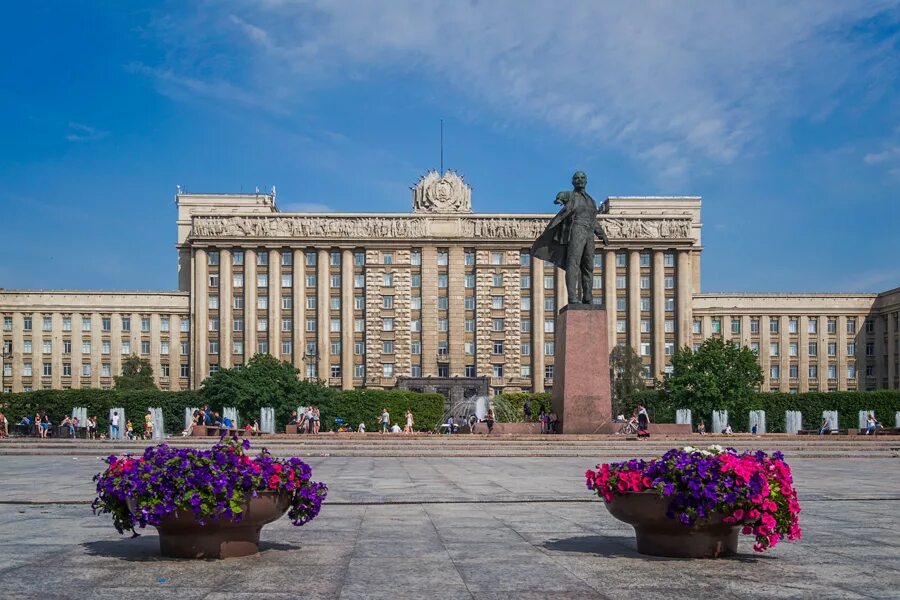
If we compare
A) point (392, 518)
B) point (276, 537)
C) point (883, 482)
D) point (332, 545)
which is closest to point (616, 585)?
point (332, 545)

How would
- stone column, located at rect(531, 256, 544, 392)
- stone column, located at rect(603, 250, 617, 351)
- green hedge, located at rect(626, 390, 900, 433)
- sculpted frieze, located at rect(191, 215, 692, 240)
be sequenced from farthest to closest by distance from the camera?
stone column, located at rect(603, 250, 617, 351)
sculpted frieze, located at rect(191, 215, 692, 240)
stone column, located at rect(531, 256, 544, 392)
green hedge, located at rect(626, 390, 900, 433)

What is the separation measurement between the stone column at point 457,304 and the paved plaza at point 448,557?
83986 millimetres

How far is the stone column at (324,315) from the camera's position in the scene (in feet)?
329

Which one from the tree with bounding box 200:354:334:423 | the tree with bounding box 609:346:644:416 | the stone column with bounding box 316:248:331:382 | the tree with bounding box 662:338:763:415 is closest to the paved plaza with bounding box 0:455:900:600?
the tree with bounding box 200:354:334:423

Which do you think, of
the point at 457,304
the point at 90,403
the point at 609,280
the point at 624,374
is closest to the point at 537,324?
the point at 457,304

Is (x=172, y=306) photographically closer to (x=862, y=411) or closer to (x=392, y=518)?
(x=862, y=411)

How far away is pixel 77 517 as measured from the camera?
13023mm

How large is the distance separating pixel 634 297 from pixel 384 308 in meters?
24.5

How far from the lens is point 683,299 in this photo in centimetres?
10125

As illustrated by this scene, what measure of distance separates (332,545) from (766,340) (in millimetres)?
98697

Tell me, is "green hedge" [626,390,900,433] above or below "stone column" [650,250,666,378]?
below

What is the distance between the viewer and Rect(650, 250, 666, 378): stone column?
10100cm

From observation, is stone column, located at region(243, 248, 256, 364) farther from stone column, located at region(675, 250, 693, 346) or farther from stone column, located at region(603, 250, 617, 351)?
stone column, located at region(675, 250, 693, 346)

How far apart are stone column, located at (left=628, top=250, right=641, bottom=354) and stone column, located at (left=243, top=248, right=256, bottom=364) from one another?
36676mm
